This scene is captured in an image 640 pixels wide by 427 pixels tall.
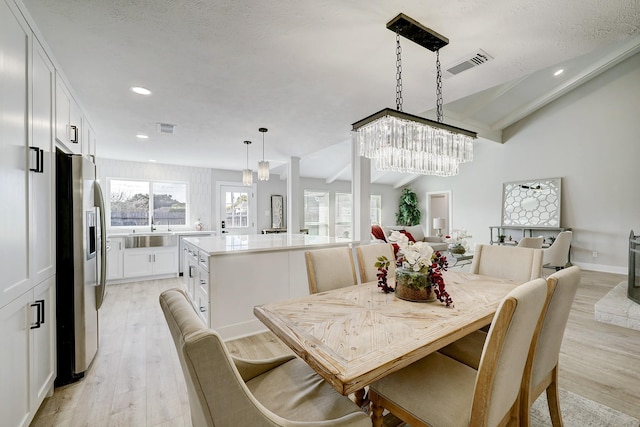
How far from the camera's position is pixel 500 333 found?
943mm

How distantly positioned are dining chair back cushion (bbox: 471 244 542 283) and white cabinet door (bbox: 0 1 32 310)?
10.2ft

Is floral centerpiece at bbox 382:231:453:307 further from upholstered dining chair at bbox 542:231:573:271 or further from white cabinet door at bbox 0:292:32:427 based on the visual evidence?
upholstered dining chair at bbox 542:231:573:271

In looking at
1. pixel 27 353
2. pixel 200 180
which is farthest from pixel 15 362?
pixel 200 180

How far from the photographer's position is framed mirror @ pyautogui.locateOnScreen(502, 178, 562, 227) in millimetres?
6219

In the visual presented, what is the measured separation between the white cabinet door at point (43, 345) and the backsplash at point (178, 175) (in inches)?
176

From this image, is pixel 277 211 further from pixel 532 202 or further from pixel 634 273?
pixel 634 273

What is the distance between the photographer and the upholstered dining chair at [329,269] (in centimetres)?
204

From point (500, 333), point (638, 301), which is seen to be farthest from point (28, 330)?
point (638, 301)

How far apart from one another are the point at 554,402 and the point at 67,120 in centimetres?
389

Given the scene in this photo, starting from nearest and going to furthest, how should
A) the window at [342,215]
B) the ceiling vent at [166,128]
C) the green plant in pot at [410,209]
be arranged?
the ceiling vent at [166,128], the window at [342,215], the green plant in pot at [410,209]

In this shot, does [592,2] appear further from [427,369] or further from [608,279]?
[608,279]

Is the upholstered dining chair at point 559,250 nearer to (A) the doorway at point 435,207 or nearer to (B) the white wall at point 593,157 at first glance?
(B) the white wall at point 593,157

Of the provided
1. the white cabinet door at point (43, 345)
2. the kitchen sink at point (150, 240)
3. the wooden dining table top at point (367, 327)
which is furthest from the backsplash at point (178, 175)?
the wooden dining table top at point (367, 327)

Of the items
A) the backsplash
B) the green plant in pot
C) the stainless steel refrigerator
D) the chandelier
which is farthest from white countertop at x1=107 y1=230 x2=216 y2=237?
the green plant in pot
